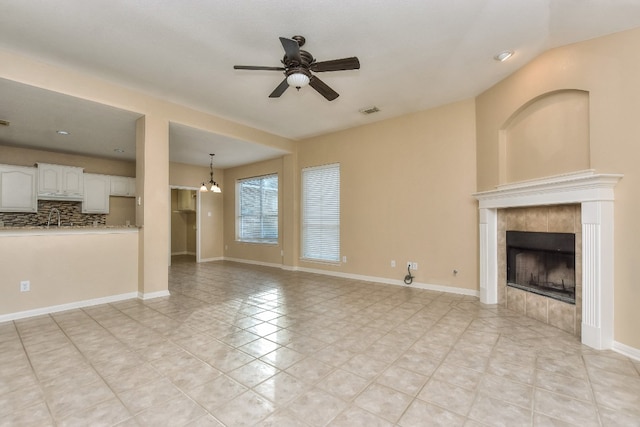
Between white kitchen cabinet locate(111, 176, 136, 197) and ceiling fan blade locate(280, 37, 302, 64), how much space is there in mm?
5997

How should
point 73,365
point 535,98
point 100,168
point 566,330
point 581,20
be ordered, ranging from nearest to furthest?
point 73,365
point 581,20
point 566,330
point 535,98
point 100,168

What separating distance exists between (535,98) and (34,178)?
→ 26.9 feet

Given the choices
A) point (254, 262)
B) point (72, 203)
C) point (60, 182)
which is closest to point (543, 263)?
point (254, 262)

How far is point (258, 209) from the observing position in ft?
24.8

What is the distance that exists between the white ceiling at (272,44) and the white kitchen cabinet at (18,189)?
3.74 ft

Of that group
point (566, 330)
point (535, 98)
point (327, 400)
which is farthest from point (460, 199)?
point (327, 400)

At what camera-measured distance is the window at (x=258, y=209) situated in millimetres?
7170

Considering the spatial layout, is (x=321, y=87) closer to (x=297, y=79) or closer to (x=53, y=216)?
(x=297, y=79)

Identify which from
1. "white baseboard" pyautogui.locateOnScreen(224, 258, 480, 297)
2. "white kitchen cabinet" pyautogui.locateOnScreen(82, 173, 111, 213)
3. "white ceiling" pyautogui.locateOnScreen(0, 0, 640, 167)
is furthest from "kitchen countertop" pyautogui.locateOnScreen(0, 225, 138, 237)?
"white baseboard" pyautogui.locateOnScreen(224, 258, 480, 297)

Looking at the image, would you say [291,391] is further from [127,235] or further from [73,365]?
[127,235]

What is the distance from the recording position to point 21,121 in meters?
4.23

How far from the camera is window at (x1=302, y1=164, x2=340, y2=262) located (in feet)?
19.0

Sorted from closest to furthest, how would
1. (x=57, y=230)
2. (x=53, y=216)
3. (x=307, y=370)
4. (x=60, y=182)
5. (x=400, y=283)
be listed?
(x=307, y=370)
(x=57, y=230)
(x=400, y=283)
(x=60, y=182)
(x=53, y=216)

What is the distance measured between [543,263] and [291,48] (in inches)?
Answer: 140
